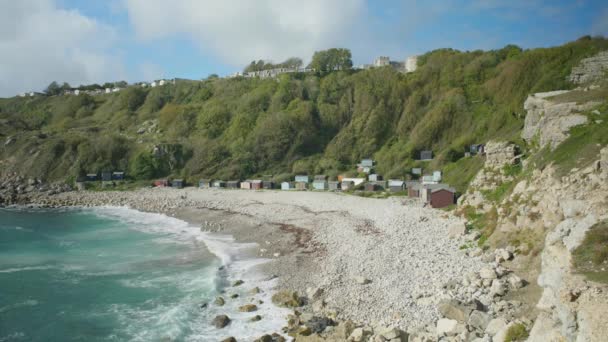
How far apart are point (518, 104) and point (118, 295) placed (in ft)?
203

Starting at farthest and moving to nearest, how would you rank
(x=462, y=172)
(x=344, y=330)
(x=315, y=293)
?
(x=462, y=172) → (x=315, y=293) → (x=344, y=330)

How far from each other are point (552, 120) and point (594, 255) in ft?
60.1

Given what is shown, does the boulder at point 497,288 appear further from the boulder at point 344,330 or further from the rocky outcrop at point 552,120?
the rocky outcrop at point 552,120

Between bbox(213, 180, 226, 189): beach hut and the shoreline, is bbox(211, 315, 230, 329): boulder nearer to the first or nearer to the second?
the shoreline

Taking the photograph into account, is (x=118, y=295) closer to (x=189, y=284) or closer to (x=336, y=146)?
(x=189, y=284)

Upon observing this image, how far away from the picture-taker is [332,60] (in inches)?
4072

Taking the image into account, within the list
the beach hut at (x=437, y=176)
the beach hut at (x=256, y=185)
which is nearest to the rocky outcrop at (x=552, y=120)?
the beach hut at (x=437, y=176)

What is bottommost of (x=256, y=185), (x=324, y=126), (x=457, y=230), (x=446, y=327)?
(x=446, y=327)

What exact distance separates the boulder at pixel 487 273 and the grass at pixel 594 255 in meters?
4.63

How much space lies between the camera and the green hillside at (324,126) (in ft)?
213

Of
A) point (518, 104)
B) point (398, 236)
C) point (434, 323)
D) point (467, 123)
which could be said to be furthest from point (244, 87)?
point (434, 323)

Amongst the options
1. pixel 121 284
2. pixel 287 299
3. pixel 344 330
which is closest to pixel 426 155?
pixel 287 299

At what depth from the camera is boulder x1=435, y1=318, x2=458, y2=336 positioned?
1457 centimetres

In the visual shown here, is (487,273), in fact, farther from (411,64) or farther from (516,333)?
(411,64)
